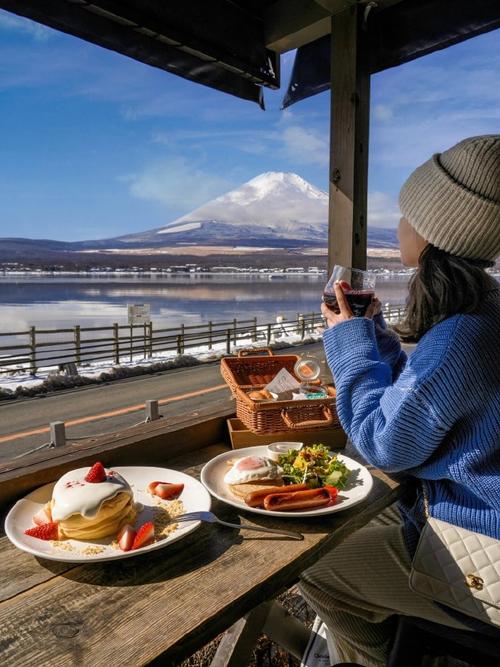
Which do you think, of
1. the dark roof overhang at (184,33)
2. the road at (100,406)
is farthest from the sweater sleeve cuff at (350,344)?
the road at (100,406)

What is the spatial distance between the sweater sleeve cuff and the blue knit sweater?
0.03m

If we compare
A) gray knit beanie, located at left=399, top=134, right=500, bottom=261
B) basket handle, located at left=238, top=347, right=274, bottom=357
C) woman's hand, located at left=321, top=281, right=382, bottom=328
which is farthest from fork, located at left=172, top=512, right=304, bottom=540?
basket handle, located at left=238, top=347, right=274, bottom=357

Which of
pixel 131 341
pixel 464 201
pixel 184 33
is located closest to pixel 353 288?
pixel 464 201

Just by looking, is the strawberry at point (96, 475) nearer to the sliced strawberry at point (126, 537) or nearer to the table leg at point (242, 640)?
the sliced strawberry at point (126, 537)

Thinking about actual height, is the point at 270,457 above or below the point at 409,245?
below

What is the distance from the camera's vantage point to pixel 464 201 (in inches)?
48.2

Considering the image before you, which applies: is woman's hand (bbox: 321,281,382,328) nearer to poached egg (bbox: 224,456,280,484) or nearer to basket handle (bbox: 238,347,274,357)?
poached egg (bbox: 224,456,280,484)

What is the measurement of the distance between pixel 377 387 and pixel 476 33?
2.09 metres

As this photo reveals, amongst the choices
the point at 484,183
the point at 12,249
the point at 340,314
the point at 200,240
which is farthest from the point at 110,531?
the point at 12,249

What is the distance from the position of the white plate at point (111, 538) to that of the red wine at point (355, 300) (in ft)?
2.01

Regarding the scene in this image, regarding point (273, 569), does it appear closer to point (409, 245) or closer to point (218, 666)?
point (218, 666)

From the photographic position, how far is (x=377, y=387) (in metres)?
1.28

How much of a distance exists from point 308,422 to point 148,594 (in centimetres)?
92

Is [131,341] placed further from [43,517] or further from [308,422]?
[43,517]
